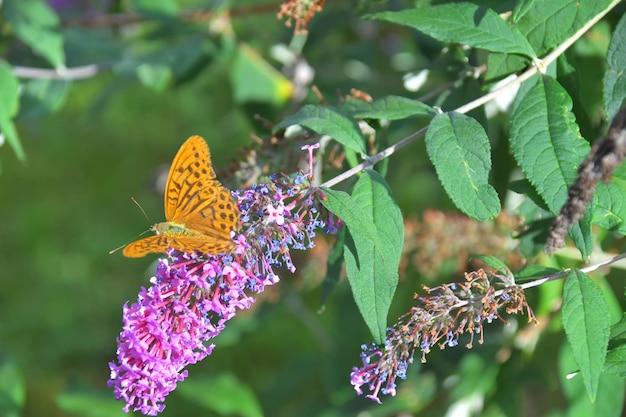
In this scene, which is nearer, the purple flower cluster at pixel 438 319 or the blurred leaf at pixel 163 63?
the purple flower cluster at pixel 438 319

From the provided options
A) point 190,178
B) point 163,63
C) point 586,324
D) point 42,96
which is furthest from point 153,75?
point 586,324

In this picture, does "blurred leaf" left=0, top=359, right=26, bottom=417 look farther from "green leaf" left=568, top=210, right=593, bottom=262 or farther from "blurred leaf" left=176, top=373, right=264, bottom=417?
Answer: "green leaf" left=568, top=210, right=593, bottom=262

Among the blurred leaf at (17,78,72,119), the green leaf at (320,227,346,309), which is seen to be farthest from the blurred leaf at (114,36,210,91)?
the green leaf at (320,227,346,309)

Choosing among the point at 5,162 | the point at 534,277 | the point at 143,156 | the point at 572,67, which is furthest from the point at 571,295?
the point at 5,162

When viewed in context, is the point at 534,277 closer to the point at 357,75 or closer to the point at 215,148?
→ the point at 357,75

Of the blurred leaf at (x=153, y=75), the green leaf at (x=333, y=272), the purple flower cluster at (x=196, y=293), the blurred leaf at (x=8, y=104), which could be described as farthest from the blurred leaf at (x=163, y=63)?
the purple flower cluster at (x=196, y=293)

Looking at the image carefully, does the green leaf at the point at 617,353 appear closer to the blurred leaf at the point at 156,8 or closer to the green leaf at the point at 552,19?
the green leaf at the point at 552,19
